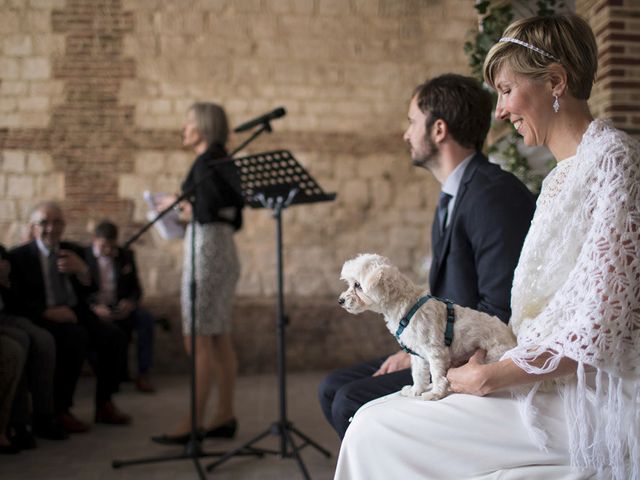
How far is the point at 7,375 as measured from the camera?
13.7ft

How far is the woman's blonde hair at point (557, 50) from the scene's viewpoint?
183cm

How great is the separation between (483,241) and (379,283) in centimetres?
63

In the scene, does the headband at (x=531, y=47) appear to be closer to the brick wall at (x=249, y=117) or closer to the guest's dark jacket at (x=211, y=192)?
the guest's dark jacket at (x=211, y=192)

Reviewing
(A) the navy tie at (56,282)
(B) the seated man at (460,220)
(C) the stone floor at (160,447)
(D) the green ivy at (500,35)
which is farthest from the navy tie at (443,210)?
(A) the navy tie at (56,282)

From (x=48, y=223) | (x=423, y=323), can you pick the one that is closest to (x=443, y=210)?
(x=423, y=323)

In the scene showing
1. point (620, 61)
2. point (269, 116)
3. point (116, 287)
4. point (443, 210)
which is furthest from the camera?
point (116, 287)

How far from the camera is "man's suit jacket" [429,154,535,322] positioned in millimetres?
2244

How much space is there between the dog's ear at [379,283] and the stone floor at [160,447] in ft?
6.94

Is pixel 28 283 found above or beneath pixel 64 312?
above

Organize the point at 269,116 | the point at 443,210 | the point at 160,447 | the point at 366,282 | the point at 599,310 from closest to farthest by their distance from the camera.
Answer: the point at 599,310 → the point at 366,282 → the point at 443,210 → the point at 269,116 → the point at 160,447

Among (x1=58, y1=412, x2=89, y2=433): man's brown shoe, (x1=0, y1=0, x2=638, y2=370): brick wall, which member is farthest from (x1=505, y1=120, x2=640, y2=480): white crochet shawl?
(x1=0, y1=0, x2=638, y2=370): brick wall

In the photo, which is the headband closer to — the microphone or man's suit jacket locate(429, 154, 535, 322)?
man's suit jacket locate(429, 154, 535, 322)

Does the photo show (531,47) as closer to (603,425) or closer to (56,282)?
(603,425)

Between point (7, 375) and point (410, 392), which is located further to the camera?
point (7, 375)
